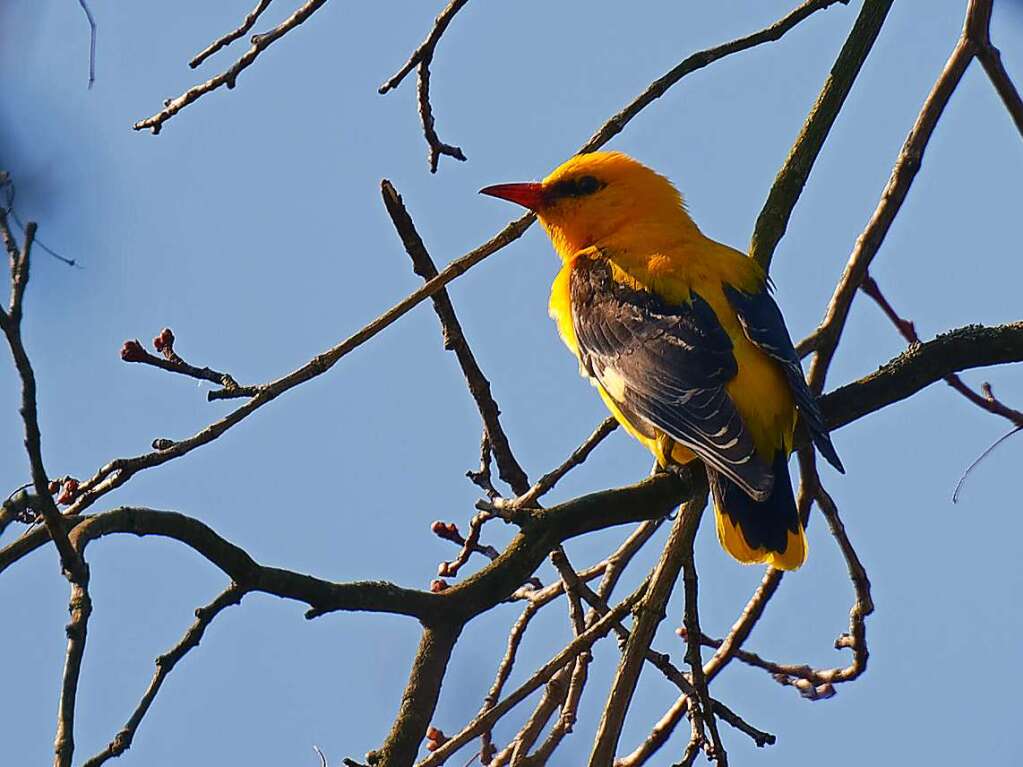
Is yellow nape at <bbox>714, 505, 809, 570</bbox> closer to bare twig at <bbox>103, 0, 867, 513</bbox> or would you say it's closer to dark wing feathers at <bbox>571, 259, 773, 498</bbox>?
dark wing feathers at <bbox>571, 259, 773, 498</bbox>

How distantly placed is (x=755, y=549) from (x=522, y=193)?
1933mm

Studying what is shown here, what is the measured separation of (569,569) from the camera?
391 cm

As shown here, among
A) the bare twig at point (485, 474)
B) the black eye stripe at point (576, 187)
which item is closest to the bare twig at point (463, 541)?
the bare twig at point (485, 474)

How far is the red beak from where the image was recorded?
5570 mm

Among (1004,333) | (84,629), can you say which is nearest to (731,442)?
(1004,333)

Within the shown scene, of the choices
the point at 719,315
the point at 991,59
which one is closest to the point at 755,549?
the point at 719,315

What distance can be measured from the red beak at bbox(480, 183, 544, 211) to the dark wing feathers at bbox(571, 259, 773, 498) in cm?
58

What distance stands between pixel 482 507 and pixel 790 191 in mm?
1863

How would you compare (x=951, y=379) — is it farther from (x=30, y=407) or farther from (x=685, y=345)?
(x=30, y=407)

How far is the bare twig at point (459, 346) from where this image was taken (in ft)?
12.4

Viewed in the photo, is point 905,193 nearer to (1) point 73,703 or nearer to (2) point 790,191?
(2) point 790,191

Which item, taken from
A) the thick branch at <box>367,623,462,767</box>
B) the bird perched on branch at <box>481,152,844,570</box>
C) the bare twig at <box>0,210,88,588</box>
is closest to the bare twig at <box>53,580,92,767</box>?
the bare twig at <box>0,210,88,588</box>

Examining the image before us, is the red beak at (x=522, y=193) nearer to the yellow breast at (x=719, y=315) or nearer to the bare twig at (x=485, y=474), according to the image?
the yellow breast at (x=719, y=315)

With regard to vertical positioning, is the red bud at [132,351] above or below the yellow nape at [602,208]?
below
